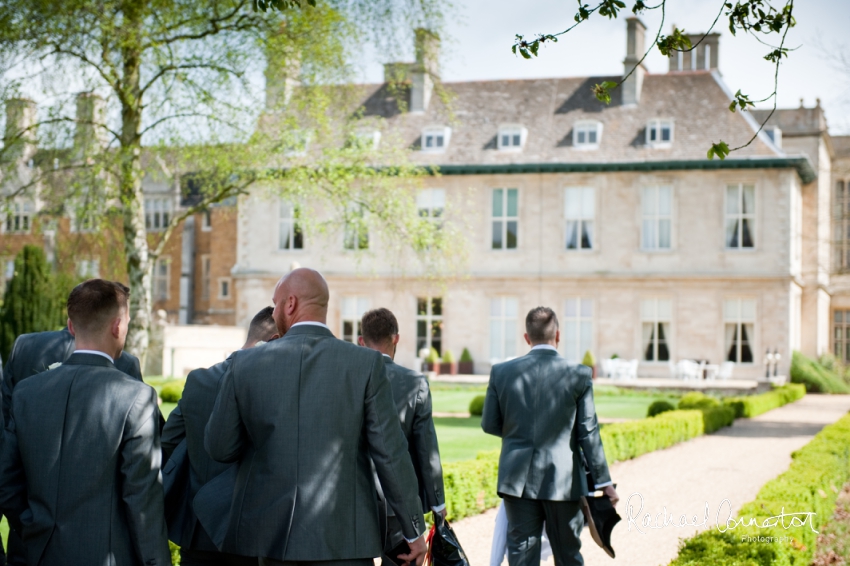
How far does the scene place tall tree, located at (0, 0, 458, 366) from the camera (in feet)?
38.9

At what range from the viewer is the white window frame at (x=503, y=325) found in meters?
29.8

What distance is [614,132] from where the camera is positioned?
29.7 metres

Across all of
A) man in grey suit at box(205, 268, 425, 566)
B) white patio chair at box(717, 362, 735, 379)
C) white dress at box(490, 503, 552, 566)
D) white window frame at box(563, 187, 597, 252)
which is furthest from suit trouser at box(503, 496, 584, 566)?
white window frame at box(563, 187, 597, 252)

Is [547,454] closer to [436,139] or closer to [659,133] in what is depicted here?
[659,133]

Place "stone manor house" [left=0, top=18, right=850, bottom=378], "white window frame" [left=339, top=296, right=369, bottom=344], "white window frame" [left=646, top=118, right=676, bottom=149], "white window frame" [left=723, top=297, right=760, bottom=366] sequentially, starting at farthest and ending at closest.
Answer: "white window frame" [left=339, top=296, right=369, bottom=344] < "white window frame" [left=646, top=118, right=676, bottom=149] < "stone manor house" [left=0, top=18, right=850, bottom=378] < "white window frame" [left=723, top=297, right=760, bottom=366]

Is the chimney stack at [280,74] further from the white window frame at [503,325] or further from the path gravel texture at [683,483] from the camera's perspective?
the white window frame at [503,325]

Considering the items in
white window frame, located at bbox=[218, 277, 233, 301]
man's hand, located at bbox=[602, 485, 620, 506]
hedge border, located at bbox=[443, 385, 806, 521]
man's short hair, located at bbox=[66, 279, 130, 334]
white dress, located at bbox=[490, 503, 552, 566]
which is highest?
white window frame, located at bbox=[218, 277, 233, 301]

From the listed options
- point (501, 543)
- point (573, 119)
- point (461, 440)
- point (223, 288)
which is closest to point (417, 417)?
point (501, 543)

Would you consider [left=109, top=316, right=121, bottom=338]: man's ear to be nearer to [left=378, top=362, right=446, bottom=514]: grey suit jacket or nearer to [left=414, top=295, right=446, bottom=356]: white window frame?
[left=378, top=362, right=446, bottom=514]: grey suit jacket

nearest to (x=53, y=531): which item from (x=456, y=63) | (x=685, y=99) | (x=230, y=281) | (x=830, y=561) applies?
(x=830, y=561)

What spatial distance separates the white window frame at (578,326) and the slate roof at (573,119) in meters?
4.39

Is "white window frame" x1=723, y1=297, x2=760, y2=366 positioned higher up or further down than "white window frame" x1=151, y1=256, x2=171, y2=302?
further down

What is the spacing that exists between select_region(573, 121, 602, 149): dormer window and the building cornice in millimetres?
823

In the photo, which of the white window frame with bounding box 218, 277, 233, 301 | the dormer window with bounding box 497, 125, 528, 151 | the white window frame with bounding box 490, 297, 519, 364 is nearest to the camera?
the white window frame with bounding box 490, 297, 519, 364
